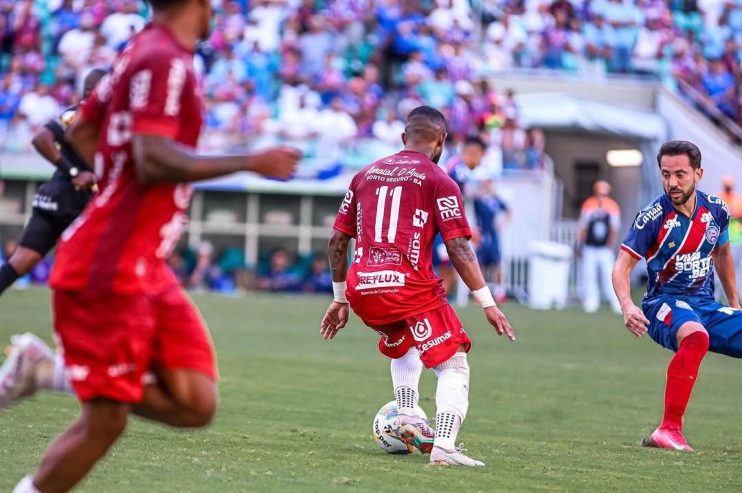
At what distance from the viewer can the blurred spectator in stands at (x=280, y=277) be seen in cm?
2502

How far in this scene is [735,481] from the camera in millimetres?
7043

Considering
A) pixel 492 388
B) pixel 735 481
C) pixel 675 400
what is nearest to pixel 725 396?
pixel 492 388

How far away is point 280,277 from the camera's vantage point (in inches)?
987

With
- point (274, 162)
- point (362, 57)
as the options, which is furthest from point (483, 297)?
point (362, 57)

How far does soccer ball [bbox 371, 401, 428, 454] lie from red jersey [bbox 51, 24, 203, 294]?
9.81 feet

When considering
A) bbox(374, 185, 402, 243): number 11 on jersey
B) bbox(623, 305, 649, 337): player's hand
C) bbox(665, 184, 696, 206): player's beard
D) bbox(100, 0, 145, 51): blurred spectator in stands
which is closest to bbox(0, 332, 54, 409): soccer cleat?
bbox(374, 185, 402, 243): number 11 on jersey

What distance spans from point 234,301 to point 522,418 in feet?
36.2

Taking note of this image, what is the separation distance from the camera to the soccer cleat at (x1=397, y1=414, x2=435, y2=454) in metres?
7.59

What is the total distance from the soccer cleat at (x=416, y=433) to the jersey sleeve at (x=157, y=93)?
336 cm

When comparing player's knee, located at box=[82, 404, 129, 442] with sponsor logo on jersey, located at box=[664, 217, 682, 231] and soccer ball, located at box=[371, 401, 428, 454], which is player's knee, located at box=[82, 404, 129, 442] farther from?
sponsor logo on jersey, located at box=[664, 217, 682, 231]

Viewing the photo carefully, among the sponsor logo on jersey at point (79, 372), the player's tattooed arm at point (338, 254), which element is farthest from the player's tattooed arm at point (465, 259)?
the sponsor logo on jersey at point (79, 372)

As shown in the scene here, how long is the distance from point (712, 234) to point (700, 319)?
590 millimetres

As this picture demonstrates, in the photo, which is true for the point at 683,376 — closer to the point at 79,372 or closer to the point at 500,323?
the point at 500,323

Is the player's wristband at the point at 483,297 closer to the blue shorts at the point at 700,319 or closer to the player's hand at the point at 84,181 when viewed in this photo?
the blue shorts at the point at 700,319
